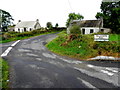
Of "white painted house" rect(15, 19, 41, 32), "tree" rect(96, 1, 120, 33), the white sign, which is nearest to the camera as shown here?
the white sign

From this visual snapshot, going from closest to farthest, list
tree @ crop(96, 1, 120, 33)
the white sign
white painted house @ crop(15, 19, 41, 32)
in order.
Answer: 1. the white sign
2. tree @ crop(96, 1, 120, 33)
3. white painted house @ crop(15, 19, 41, 32)

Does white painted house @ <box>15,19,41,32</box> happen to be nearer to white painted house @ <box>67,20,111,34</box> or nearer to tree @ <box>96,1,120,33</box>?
white painted house @ <box>67,20,111,34</box>

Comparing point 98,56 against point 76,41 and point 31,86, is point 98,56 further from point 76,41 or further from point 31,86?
point 31,86

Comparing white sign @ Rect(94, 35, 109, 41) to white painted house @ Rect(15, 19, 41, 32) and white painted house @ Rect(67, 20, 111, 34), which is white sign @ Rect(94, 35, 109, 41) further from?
white painted house @ Rect(15, 19, 41, 32)

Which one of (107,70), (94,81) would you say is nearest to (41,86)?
(94,81)

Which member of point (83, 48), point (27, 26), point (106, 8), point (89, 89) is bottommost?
point (89, 89)

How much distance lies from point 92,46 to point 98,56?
1996 mm

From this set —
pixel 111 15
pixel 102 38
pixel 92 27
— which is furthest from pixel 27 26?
pixel 102 38

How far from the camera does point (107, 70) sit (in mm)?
8781

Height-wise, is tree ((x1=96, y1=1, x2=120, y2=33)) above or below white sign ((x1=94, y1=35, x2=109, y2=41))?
above

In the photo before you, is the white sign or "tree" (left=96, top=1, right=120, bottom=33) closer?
the white sign

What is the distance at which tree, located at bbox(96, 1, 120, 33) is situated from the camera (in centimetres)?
2944

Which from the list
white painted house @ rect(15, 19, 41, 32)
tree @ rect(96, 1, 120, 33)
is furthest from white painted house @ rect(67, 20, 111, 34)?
white painted house @ rect(15, 19, 41, 32)

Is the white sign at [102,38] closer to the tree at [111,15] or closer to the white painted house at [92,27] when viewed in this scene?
the white painted house at [92,27]
